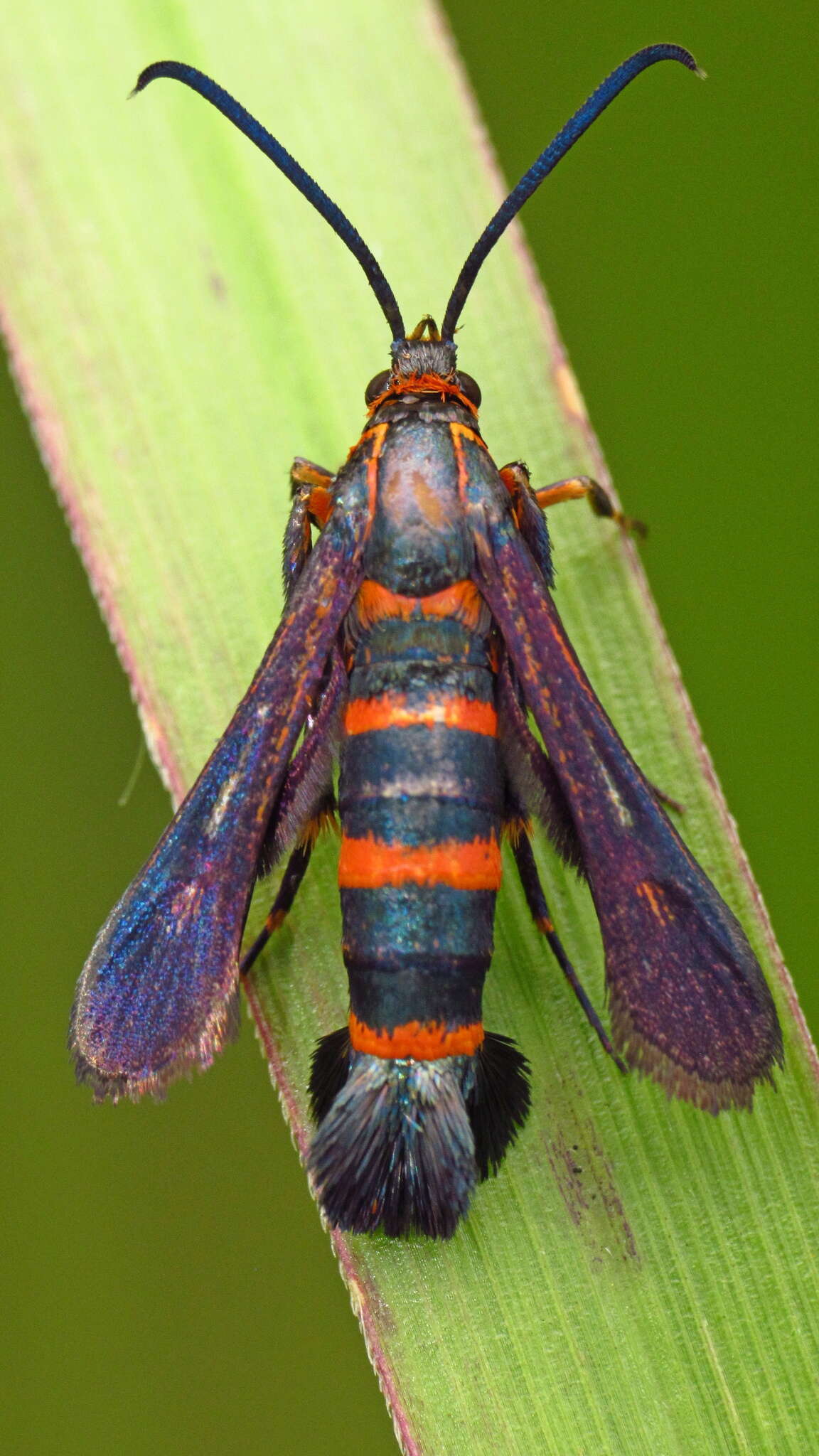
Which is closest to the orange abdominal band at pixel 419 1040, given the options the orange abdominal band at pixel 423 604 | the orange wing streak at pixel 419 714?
the orange wing streak at pixel 419 714

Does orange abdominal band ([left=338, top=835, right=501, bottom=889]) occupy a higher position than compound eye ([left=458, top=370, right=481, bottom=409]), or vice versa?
compound eye ([left=458, top=370, right=481, bottom=409])

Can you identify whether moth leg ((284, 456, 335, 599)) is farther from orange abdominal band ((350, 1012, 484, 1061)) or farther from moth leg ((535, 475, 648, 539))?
orange abdominal band ((350, 1012, 484, 1061))

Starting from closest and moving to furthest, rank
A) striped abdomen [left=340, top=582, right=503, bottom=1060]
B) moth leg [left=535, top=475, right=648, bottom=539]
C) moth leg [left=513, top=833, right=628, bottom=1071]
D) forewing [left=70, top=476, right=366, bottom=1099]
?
striped abdomen [left=340, top=582, right=503, bottom=1060] < forewing [left=70, top=476, right=366, bottom=1099] < moth leg [left=513, top=833, right=628, bottom=1071] < moth leg [left=535, top=475, right=648, bottom=539]

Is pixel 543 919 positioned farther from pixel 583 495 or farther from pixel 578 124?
pixel 578 124

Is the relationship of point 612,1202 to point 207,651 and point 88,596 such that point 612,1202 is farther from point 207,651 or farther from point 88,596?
point 88,596

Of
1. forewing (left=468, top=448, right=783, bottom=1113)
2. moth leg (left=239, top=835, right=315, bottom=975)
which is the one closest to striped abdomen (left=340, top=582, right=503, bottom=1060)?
forewing (left=468, top=448, right=783, bottom=1113)

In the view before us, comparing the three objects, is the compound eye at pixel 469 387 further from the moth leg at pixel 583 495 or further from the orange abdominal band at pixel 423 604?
the orange abdominal band at pixel 423 604
